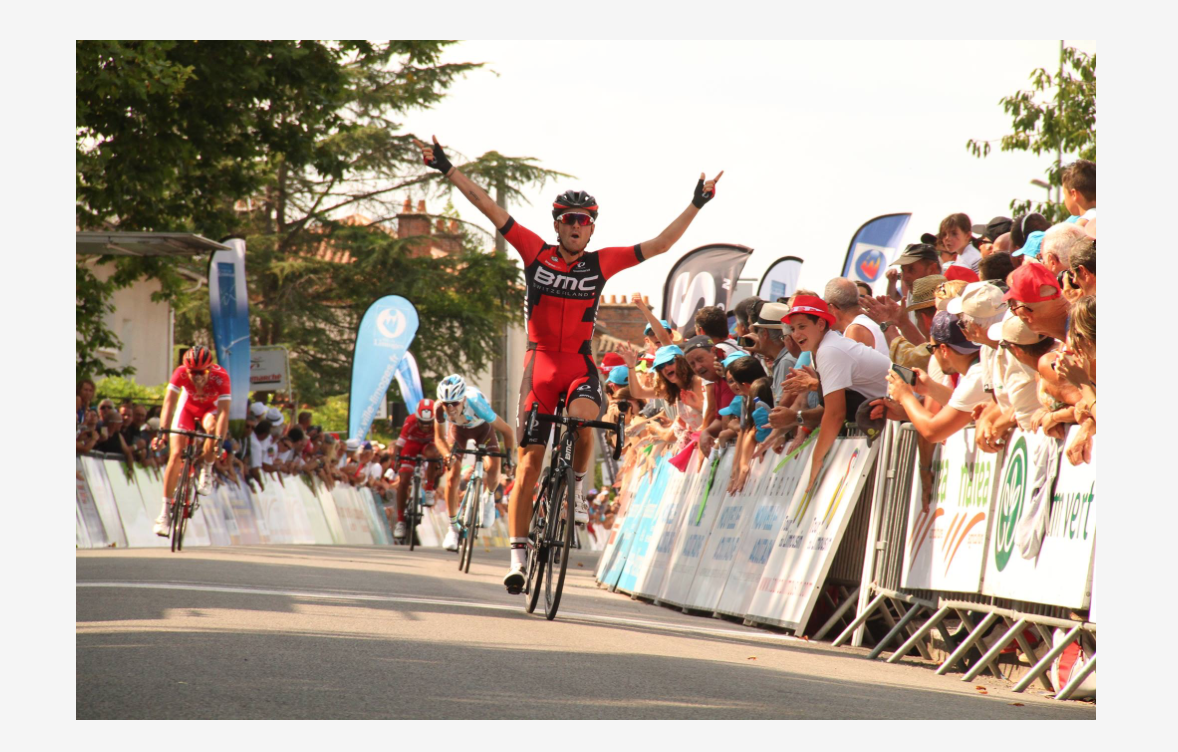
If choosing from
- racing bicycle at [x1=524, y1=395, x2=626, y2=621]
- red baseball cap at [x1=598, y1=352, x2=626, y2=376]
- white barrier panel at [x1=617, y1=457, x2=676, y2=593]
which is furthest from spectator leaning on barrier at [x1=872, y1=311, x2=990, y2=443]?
red baseball cap at [x1=598, y1=352, x2=626, y2=376]

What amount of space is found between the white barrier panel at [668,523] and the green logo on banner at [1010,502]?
5421mm

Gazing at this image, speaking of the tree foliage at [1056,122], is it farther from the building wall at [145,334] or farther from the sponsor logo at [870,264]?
the building wall at [145,334]

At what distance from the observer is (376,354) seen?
1227 inches

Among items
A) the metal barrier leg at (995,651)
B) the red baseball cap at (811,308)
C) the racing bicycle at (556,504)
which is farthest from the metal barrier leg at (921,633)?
the red baseball cap at (811,308)

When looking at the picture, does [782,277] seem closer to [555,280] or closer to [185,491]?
[185,491]

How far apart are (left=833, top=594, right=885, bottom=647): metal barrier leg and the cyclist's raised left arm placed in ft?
8.25

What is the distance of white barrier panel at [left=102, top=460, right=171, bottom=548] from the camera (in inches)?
749

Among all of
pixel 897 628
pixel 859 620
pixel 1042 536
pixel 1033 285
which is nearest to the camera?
pixel 1033 285

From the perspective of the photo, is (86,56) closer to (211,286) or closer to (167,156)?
(167,156)

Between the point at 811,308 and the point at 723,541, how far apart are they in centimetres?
247

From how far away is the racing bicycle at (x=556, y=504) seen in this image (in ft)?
29.2

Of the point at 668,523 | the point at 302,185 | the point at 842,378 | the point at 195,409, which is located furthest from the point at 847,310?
the point at 302,185

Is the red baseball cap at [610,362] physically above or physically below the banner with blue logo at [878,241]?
below

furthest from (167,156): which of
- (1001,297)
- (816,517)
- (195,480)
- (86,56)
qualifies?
(1001,297)
